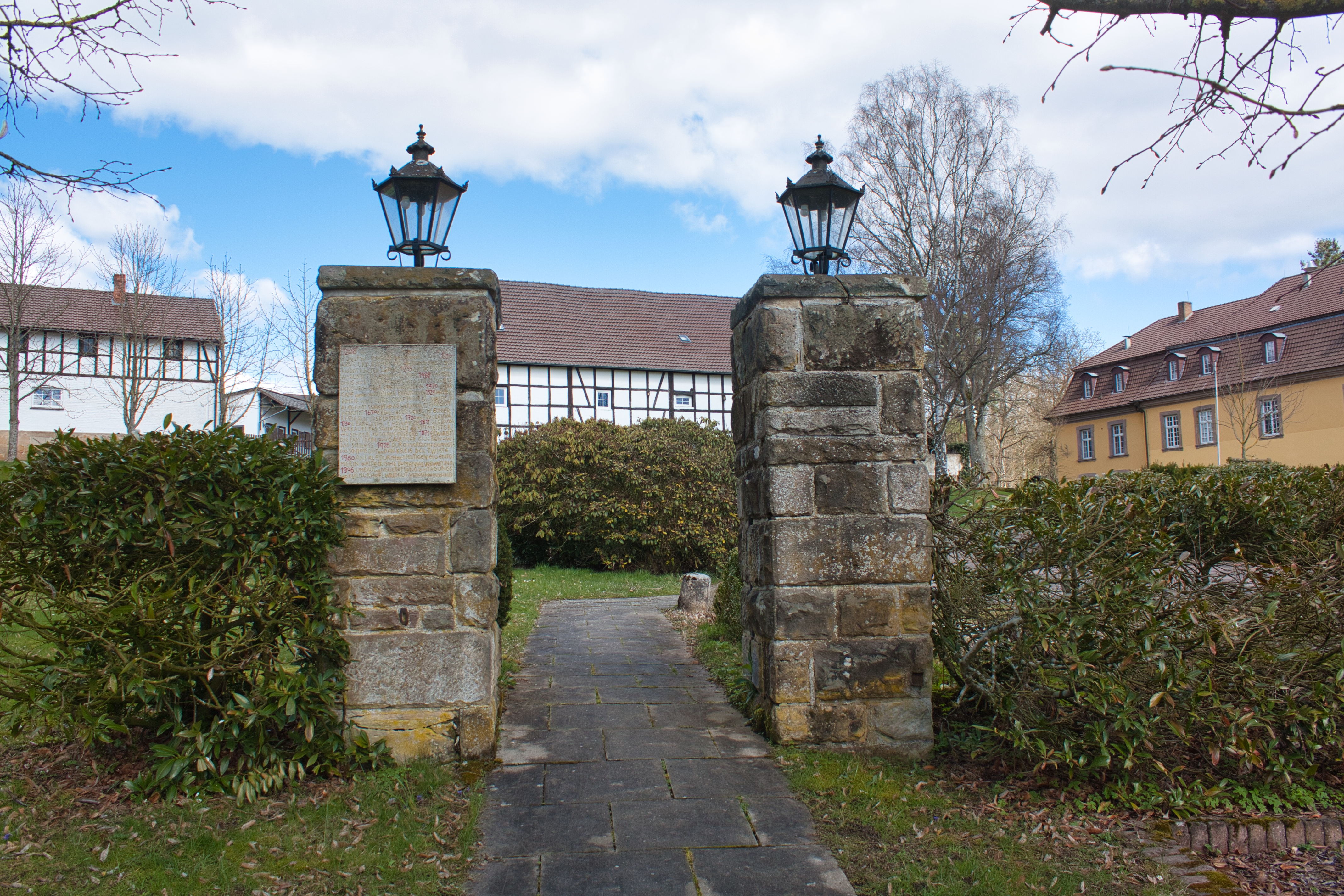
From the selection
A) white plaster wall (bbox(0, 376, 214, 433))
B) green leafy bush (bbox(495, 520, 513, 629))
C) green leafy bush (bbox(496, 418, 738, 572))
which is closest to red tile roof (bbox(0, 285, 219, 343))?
white plaster wall (bbox(0, 376, 214, 433))

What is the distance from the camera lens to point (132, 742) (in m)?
3.67

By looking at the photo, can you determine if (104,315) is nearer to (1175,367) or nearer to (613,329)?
(613,329)

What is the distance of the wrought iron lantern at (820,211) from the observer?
174 inches

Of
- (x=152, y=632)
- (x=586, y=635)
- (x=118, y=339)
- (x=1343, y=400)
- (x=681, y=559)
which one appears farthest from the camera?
(x=118, y=339)

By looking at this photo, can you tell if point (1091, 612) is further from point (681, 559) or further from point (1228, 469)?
point (681, 559)

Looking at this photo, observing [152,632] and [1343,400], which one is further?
[1343,400]

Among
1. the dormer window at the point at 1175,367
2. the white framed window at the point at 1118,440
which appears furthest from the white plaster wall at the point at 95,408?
the dormer window at the point at 1175,367

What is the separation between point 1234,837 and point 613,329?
2398cm

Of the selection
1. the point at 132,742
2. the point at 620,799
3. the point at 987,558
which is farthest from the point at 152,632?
the point at 987,558

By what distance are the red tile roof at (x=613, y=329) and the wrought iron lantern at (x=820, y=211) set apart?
19.2 metres

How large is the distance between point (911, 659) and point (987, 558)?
0.63 meters

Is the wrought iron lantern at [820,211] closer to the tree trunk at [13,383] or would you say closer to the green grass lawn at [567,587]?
the green grass lawn at [567,587]

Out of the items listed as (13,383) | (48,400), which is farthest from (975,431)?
(48,400)

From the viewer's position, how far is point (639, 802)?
3457mm
